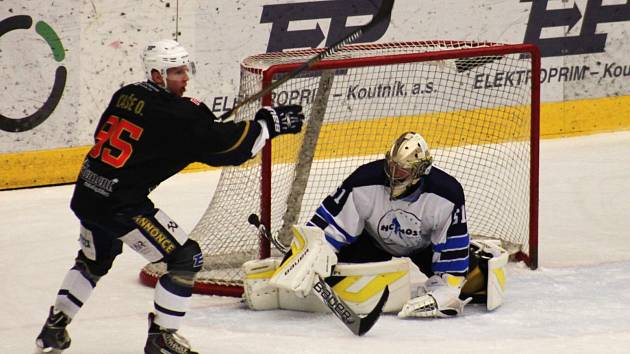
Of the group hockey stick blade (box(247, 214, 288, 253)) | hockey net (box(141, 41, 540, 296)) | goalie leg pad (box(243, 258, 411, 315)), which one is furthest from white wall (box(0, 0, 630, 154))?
goalie leg pad (box(243, 258, 411, 315))

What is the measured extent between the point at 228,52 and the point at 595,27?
98.2 inches

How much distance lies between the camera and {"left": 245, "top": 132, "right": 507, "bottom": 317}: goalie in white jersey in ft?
18.3

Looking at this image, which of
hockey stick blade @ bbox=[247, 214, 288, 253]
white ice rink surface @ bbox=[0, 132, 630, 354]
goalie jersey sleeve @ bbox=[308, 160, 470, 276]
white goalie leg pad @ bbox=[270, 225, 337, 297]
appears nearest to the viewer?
white ice rink surface @ bbox=[0, 132, 630, 354]

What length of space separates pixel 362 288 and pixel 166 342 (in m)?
0.93

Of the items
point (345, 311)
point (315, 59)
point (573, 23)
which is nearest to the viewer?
point (345, 311)

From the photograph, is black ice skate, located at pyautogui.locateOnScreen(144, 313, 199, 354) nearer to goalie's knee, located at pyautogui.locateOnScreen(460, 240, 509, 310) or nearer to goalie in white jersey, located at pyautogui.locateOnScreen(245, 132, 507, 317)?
goalie in white jersey, located at pyautogui.locateOnScreen(245, 132, 507, 317)

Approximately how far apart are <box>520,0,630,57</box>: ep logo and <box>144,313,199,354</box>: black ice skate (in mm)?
4599

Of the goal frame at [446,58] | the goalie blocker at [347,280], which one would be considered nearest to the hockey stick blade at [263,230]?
the goal frame at [446,58]

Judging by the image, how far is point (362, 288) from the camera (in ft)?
18.5

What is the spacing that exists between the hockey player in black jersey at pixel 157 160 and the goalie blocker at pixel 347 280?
0.59 meters

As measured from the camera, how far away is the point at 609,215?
7484 millimetres

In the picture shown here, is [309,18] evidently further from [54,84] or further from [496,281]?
[496,281]

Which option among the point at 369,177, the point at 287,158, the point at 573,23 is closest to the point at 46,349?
the point at 369,177

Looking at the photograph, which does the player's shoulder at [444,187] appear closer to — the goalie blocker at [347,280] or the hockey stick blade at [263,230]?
the goalie blocker at [347,280]
